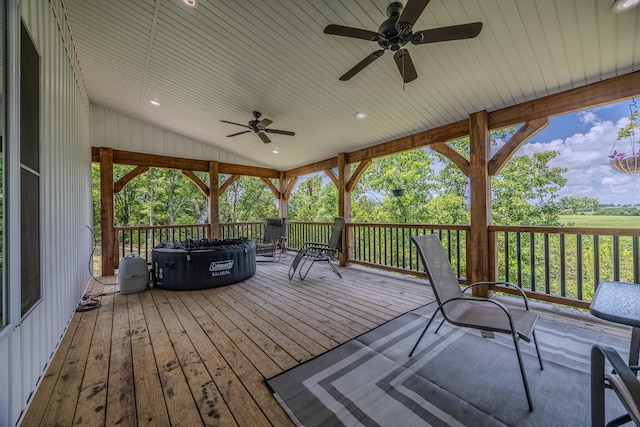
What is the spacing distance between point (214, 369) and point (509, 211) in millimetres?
9664

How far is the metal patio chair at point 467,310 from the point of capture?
164cm

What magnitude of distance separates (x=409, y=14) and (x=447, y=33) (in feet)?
1.23

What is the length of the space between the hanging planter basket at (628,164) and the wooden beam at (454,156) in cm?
155

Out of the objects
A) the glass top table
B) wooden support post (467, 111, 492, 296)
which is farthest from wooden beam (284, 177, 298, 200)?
the glass top table

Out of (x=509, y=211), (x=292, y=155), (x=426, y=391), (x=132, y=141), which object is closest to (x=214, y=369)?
(x=426, y=391)

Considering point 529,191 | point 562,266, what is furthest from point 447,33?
point 529,191

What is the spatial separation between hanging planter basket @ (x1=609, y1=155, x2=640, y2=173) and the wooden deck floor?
276cm

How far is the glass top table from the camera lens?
1.12 metres

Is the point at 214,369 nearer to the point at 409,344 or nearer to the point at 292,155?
the point at 409,344

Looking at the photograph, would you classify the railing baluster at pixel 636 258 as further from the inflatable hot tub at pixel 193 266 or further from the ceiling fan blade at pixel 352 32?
the inflatable hot tub at pixel 193 266

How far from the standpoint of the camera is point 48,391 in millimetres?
1675

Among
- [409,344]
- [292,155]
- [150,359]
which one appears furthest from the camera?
[292,155]

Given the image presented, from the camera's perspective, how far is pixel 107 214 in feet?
17.5

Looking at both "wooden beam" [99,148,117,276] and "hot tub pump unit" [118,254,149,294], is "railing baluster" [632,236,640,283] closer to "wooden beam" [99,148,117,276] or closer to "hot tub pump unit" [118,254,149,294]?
"hot tub pump unit" [118,254,149,294]
